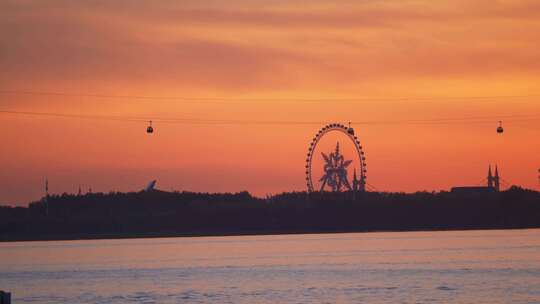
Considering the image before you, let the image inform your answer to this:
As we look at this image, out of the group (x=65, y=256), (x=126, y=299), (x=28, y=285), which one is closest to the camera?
(x=126, y=299)

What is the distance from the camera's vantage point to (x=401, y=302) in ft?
221

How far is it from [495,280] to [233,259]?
5077 cm

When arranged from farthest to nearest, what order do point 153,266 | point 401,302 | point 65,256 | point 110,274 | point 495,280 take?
point 65,256 → point 153,266 → point 110,274 → point 495,280 → point 401,302

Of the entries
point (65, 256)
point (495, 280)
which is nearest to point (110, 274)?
point (495, 280)

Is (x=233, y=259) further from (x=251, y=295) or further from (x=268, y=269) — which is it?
(x=251, y=295)

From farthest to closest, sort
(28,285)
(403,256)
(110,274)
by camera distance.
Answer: (403,256) < (110,274) < (28,285)

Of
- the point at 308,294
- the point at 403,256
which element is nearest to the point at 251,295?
the point at 308,294

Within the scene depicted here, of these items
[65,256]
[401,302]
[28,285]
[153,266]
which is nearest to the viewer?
[401,302]

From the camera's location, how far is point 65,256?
149m

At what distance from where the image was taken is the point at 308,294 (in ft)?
246

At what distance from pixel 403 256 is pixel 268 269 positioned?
84.1 ft

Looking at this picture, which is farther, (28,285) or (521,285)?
(28,285)

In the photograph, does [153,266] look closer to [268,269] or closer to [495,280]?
[268,269]

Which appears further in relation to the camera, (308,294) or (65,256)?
(65,256)
